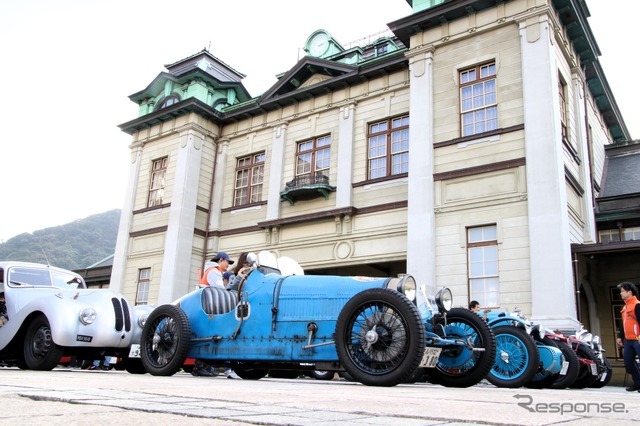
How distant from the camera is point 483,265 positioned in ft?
44.0

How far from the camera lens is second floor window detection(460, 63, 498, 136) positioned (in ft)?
47.3

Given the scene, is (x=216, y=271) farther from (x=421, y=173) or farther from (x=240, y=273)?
(x=421, y=173)

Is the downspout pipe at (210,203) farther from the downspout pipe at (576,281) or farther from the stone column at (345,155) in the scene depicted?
the downspout pipe at (576,281)

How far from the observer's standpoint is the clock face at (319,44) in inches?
853

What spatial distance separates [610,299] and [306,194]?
31.1 feet

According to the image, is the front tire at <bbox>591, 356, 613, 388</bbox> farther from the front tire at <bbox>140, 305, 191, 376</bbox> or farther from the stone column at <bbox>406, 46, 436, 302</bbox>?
the front tire at <bbox>140, 305, 191, 376</bbox>

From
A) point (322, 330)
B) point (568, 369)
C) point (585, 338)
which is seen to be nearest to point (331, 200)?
point (585, 338)

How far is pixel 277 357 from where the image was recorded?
5840 millimetres

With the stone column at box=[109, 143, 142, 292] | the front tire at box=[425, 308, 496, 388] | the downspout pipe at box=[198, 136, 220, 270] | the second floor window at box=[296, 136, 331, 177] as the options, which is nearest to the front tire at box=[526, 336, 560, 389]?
the front tire at box=[425, 308, 496, 388]

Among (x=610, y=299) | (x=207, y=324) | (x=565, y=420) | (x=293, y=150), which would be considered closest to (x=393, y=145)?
(x=293, y=150)

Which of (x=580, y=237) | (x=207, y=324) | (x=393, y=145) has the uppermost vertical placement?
(x=393, y=145)

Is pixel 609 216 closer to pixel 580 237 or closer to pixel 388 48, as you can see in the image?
pixel 580 237

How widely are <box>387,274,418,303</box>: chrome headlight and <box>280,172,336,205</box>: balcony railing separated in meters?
11.8

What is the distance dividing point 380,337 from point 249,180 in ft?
50.9
